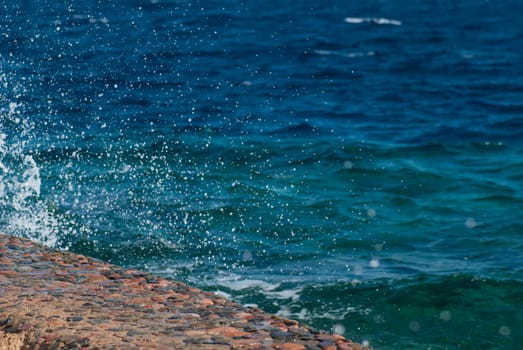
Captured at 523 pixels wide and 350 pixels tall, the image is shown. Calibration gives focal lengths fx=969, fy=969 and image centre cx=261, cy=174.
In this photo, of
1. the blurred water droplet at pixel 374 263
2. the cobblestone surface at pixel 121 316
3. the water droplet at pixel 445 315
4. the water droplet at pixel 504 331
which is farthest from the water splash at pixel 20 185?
the water droplet at pixel 504 331

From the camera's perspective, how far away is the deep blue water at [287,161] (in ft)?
33.9

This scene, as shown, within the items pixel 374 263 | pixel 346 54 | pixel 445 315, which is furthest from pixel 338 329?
pixel 346 54

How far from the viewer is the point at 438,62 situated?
2166 centimetres

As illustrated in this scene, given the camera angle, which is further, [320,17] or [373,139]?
[320,17]

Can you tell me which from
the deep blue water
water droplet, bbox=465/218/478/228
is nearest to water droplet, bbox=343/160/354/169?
the deep blue water

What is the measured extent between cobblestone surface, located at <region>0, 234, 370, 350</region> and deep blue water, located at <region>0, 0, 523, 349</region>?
5.48 ft

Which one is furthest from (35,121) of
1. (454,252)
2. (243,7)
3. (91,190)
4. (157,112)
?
(243,7)

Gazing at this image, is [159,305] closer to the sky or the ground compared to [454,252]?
closer to the sky

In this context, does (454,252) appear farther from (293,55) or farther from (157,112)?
(293,55)

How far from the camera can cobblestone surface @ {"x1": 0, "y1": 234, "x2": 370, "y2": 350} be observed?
7.02m

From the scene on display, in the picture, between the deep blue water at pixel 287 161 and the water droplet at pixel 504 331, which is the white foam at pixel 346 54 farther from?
the water droplet at pixel 504 331

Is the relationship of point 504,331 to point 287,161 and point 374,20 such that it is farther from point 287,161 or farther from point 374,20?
point 374,20

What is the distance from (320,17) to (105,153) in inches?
Answer: 525

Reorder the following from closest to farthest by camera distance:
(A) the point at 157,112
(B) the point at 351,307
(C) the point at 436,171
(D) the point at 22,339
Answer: (D) the point at 22,339 → (B) the point at 351,307 → (C) the point at 436,171 → (A) the point at 157,112
